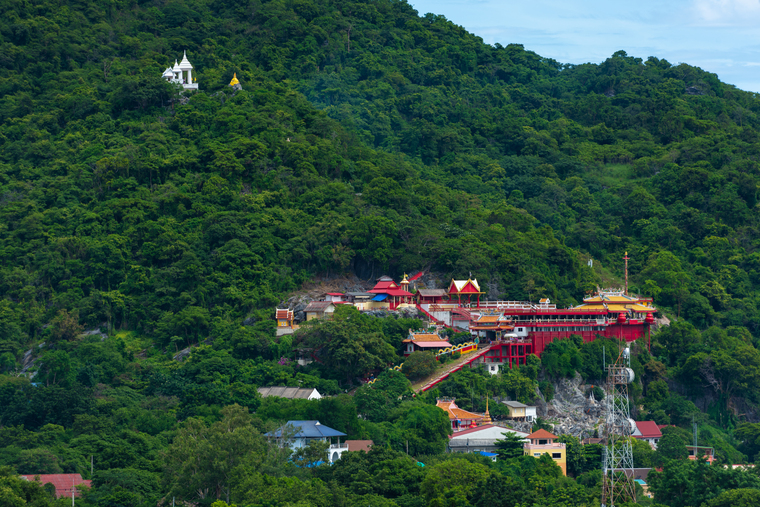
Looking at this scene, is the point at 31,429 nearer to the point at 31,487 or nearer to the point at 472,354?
the point at 31,487

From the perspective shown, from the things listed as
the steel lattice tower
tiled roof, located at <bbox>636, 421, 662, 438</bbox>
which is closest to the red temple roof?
tiled roof, located at <bbox>636, 421, 662, 438</bbox>

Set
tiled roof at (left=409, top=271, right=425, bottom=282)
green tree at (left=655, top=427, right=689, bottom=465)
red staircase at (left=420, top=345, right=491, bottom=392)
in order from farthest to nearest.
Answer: tiled roof at (left=409, top=271, right=425, bottom=282) → red staircase at (left=420, top=345, right=491, bottom=392) → green tree at (left=655, top=427, right=689, bottom=465)

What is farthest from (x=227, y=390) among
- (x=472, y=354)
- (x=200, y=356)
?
(x=472, y=354)

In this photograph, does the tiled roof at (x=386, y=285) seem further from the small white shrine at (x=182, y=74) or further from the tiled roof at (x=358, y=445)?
the small white shrine at (x=182, y=74)

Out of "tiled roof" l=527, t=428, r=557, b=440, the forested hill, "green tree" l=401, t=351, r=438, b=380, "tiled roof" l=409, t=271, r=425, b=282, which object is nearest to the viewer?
A: "tiled roof" l=527, t=428, r=557, b=440

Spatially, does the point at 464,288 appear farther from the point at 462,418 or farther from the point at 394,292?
the point at 462,418

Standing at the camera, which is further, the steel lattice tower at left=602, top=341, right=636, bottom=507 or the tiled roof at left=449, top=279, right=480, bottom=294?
the tiled roof at left=449, top=279, right=480, bottom=294

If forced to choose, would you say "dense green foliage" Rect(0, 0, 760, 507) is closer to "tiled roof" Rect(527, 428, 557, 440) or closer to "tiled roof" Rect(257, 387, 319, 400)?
"tiled roof" Rect(257, 387, 319, 400)
